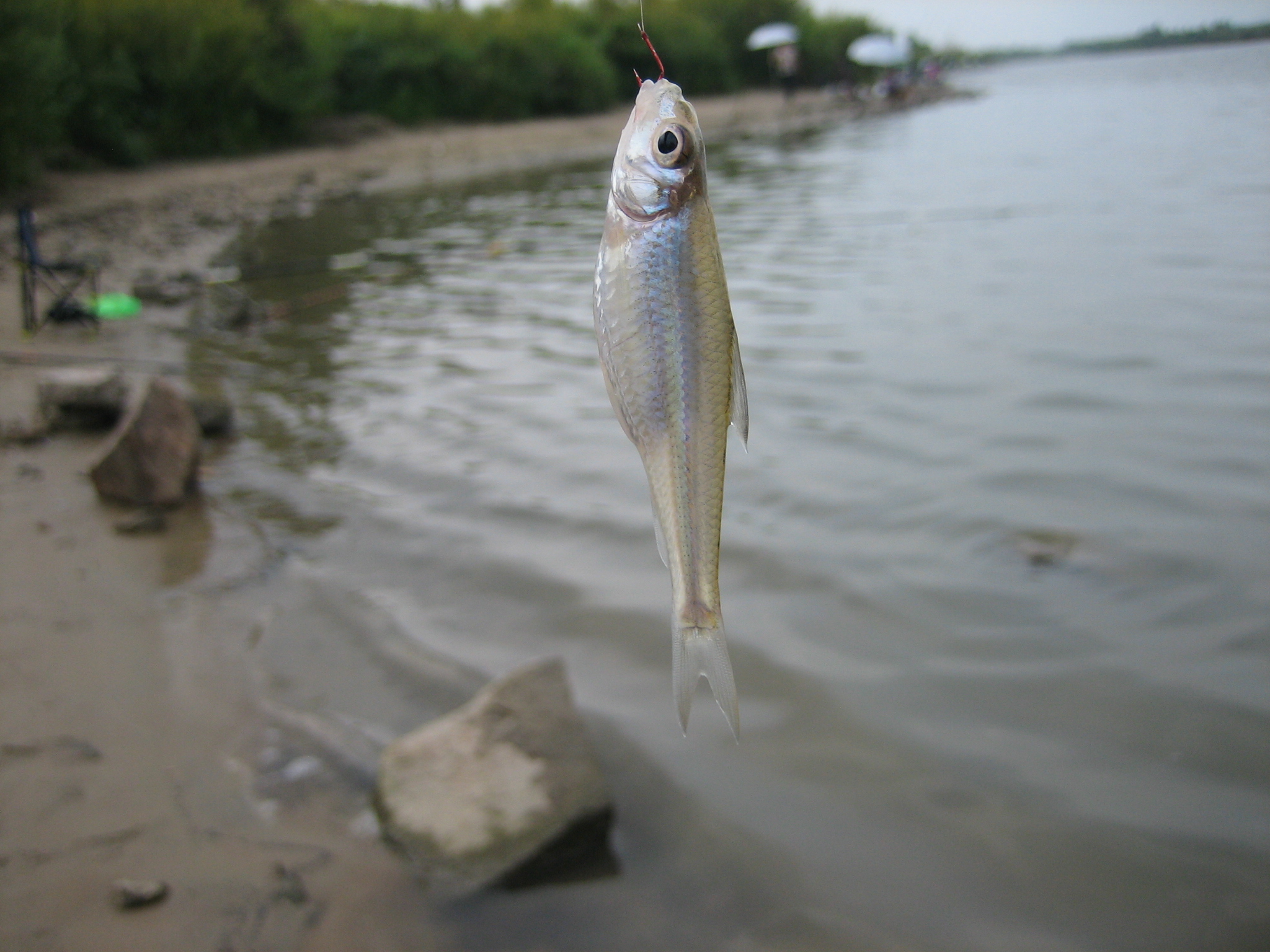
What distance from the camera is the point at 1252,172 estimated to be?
61.6 ft

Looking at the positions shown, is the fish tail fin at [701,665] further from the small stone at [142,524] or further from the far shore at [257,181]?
the far shore at [257,181]

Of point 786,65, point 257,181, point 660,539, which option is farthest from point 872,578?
point 786,65

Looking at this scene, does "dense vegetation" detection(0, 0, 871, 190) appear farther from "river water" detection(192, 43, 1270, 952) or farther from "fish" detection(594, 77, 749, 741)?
"fish" detection(594, 77, 749, 741)

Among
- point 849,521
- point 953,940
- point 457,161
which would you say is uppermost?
point 457,161

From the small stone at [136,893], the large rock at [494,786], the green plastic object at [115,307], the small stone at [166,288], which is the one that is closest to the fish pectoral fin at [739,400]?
the large rock at [494,786]

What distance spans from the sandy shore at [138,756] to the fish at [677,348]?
2.76 metres

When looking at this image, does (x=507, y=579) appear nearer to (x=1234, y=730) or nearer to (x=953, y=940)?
(x=953, y=940)

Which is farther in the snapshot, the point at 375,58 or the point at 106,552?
the point at 375,58

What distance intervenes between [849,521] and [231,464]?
507 centimetres

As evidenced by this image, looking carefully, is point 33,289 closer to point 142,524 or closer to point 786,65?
point 142,524

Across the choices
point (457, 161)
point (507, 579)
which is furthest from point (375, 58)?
point (507, 579)

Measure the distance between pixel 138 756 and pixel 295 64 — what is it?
32691 mm

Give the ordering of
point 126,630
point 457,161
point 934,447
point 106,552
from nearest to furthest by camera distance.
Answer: point 126,630
point 106,552
point 934,447
point 457,161

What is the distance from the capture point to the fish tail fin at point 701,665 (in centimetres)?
160
